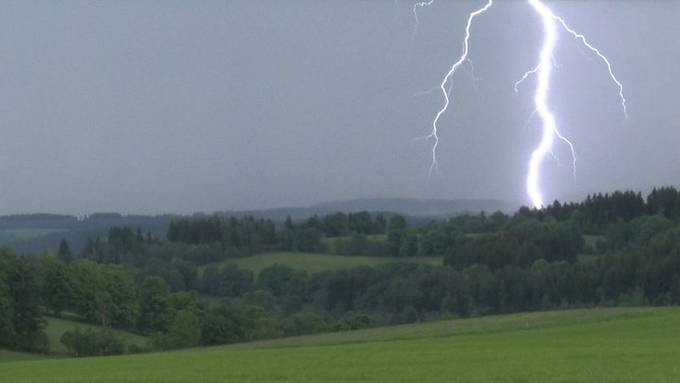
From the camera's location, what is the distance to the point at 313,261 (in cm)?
11638

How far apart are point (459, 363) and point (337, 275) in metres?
77.7

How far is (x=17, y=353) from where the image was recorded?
5941cm

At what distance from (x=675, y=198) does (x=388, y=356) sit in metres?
93.3

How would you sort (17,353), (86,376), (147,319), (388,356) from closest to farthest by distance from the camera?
(86,376) → (388,356) → (17,353) → (147,319)

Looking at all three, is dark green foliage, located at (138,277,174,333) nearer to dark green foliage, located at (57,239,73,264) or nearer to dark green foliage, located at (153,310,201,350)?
dark green foliage, located at (153,310,201,350)

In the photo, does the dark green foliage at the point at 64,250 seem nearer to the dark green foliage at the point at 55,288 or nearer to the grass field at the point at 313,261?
the grass field at the point at 313,261

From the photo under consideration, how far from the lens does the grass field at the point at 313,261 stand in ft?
365

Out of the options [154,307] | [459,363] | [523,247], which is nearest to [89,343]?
[154,307]

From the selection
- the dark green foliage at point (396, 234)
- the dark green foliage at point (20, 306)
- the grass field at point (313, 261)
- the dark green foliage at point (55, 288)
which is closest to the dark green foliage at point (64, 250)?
the grass field at point (313, 261)

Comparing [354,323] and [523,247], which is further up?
[523,247]

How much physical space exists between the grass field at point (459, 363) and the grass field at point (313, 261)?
2724 inches

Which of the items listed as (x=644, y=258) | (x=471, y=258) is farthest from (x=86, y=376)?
(x=471, y=258)

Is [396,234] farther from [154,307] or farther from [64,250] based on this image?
[154,307]

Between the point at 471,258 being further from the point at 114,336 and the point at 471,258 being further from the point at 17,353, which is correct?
the point at 17,353
